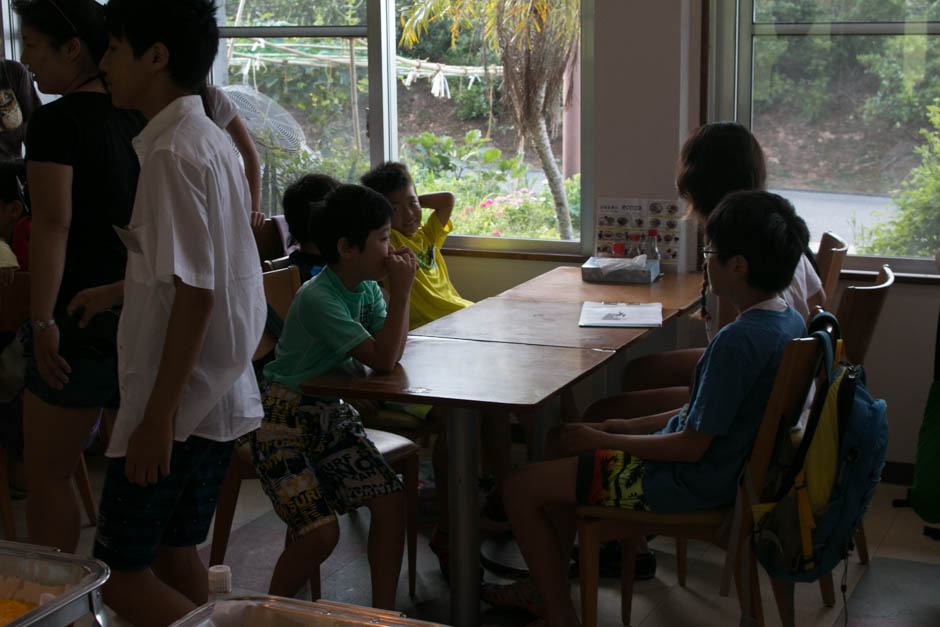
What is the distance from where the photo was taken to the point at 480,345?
2654 millimetres

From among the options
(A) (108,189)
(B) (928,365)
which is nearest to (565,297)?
(B) (928,365)

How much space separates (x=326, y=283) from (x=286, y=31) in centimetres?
249

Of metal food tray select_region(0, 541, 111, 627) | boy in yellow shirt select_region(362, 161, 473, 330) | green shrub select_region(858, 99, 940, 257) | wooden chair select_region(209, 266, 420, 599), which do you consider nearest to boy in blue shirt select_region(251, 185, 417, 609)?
wooden chair select_region(209, 266, 420, 599)

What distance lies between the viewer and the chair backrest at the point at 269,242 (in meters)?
3.74

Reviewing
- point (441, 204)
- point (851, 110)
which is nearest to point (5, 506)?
point (441, 204)

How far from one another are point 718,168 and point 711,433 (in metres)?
1.06

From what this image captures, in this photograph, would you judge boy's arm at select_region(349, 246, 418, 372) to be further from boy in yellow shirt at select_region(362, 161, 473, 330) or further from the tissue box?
the tissue box

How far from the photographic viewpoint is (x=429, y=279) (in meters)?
3.49

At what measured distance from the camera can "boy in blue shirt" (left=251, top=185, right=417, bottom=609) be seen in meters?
2.29

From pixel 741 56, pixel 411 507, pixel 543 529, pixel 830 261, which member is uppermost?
pixel 741 56

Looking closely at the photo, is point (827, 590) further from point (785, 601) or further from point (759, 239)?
point (759, 239)

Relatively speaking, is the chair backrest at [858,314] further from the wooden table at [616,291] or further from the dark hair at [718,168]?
the wooden table at [616,291]

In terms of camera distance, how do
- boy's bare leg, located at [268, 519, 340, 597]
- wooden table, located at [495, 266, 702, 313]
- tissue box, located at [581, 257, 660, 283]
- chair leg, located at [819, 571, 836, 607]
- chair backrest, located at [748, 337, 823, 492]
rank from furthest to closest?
tissue box, located at [581, 257, 660, 283], wooden table, located at [495, 266, 702, 313], chair leg, located at [819, 571, 836, 607], boy's bare leg, located at [268, 519, 340, 597], chair backrest, located at [748, 337, 823, 492]

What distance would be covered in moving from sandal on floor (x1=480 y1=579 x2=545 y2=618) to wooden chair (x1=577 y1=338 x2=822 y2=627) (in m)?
0.36
